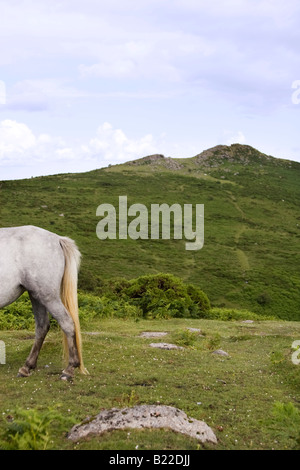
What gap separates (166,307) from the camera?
23703 mm

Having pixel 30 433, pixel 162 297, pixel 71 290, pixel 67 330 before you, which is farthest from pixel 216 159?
pixel 30 433

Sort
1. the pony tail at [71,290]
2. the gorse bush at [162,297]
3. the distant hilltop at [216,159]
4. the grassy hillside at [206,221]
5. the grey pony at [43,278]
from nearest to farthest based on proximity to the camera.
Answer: the grey pony at [43,278], the pony tail at [71,290], the gorse bush at [162,297], the grassy hillside at [206,221], the distant hilltop at [216,159]

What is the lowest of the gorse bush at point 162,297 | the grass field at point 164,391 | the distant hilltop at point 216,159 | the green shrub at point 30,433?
the gorse bush at point 162,297

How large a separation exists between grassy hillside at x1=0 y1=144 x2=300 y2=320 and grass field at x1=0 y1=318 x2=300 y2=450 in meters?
18.5

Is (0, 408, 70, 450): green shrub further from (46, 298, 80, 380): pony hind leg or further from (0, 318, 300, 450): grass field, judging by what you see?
(46, 298, 80, 380): pony hind leg

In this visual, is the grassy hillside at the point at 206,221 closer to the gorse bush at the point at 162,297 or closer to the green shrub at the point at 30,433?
the gorse bush at the point at 162,297

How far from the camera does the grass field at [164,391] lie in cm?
576

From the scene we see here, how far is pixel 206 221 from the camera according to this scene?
84.9 metres

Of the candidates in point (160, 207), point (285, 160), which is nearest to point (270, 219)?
point (160, 207)

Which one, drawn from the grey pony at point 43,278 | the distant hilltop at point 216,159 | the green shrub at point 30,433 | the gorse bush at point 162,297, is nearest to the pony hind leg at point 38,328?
the grey pony at point 43,278

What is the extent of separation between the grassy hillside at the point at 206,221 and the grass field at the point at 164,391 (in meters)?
18.5

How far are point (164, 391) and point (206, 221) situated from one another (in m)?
77.8
